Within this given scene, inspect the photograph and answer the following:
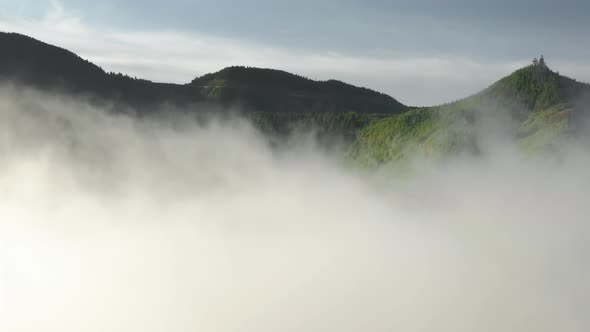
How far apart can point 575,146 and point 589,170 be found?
27.2 m

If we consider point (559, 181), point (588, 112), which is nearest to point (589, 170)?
point (559, 181)

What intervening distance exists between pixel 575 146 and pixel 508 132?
99.8 feet

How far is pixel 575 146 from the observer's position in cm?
17200

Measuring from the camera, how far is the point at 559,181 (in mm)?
199750

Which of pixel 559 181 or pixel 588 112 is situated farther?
pixel 559 181

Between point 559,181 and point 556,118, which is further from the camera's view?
point 559,181

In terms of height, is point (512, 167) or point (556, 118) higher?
point (556, 118)

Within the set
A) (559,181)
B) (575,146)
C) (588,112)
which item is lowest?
(559,181)

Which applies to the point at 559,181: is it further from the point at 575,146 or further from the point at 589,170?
the point at 575,146

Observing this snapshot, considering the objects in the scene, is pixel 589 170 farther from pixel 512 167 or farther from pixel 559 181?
pixel 512 167

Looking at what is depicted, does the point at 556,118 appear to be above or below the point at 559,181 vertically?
above

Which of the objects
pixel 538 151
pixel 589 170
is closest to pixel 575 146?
pixel 538 151

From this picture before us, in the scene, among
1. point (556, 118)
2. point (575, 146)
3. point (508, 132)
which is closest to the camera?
point (575, 146)

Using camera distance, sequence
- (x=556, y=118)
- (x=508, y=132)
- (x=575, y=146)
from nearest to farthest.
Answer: (x=575, y=146), (x=556, y=118), (x=508, y=132)
